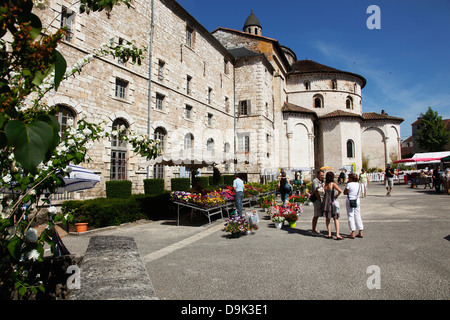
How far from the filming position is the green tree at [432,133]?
45375 millimetres

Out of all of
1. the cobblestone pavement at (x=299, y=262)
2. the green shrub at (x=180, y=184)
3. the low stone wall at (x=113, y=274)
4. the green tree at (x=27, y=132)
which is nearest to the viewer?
the green tree at (x=27, y=132)

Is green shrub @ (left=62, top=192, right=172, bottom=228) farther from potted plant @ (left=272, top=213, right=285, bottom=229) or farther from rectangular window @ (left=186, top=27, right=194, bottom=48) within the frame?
rectangular window @ (left=186, top=27, right=194, bottom=48)

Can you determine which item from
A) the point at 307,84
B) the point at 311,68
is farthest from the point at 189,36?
the point at 311,68

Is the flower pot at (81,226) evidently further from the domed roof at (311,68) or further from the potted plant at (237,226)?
the domed roof at (311,68)

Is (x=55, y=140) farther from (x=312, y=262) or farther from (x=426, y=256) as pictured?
(x=426, y=256)

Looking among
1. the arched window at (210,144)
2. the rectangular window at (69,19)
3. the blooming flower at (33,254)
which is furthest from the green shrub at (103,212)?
the arched window at (210,144)

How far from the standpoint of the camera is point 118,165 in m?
15.1

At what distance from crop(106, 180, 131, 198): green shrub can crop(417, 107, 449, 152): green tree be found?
5055 cm

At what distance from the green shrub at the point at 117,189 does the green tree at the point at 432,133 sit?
1990 inches

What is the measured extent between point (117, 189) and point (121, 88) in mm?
6064

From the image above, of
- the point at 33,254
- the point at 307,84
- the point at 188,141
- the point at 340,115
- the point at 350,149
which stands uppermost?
the point at 307,84

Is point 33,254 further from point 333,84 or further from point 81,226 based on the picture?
point 333,84

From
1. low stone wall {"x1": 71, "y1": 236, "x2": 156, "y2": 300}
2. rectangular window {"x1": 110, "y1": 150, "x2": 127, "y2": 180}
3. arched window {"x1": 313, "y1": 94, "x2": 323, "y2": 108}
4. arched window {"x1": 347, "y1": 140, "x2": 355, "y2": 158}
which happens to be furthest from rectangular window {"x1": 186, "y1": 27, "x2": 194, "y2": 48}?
arched window {"x1": 347, "y1": 140, "x2": 355, "y2": 158}

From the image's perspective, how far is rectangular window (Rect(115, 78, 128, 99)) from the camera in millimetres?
15406
